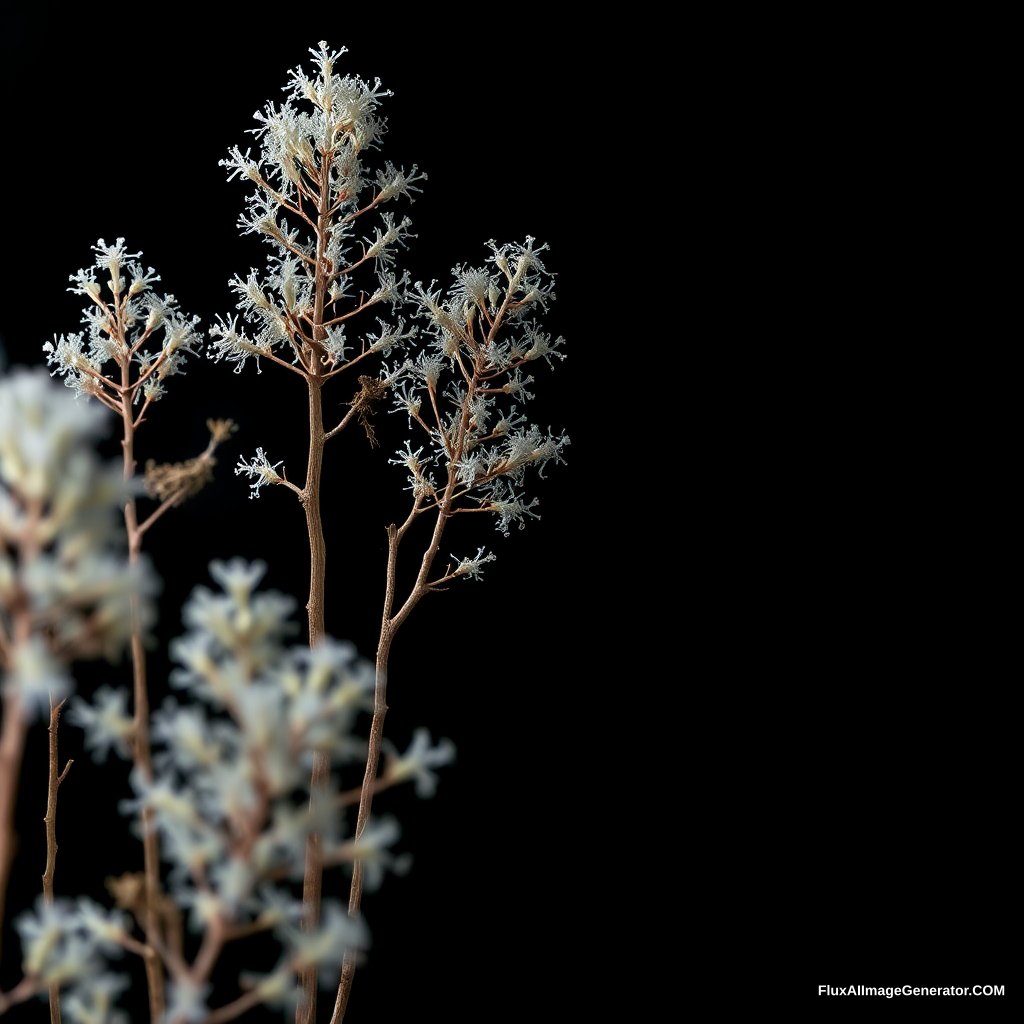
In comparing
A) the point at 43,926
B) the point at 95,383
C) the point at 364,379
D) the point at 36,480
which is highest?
the point at 364,379

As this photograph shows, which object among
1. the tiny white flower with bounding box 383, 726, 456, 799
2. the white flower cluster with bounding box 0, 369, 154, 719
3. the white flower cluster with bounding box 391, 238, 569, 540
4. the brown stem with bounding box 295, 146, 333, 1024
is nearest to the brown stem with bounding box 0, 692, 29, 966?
the white flower cluster with bounding box 0, 369, 154, 719

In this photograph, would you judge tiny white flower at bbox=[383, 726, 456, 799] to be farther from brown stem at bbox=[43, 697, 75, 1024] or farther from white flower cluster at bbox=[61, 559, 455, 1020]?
brown stem at bbox=[43, 697, 75, 1024]

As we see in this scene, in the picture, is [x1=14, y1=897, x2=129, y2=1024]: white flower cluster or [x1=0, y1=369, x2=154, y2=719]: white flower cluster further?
[x1=14, y1=897, x2=129, y2=1024]: white flower cluster

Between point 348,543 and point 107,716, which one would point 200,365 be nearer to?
point 348,543

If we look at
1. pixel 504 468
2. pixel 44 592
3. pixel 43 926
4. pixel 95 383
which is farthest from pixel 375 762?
pixel 44 592

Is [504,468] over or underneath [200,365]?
underneath

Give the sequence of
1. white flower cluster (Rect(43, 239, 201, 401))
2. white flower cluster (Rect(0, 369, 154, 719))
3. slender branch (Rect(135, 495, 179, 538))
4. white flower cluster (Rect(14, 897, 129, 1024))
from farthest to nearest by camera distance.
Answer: white flower cluster (Rect(43, 239, 201, 401)) → slender branch (Rect(135, 495, 179, 538)) → white flower cluster (Rect(14, 897, 129, 1024)) → white flower cluster (Rect(0, 369, 154, 719))

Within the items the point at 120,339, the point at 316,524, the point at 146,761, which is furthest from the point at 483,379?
the point at 146,761
